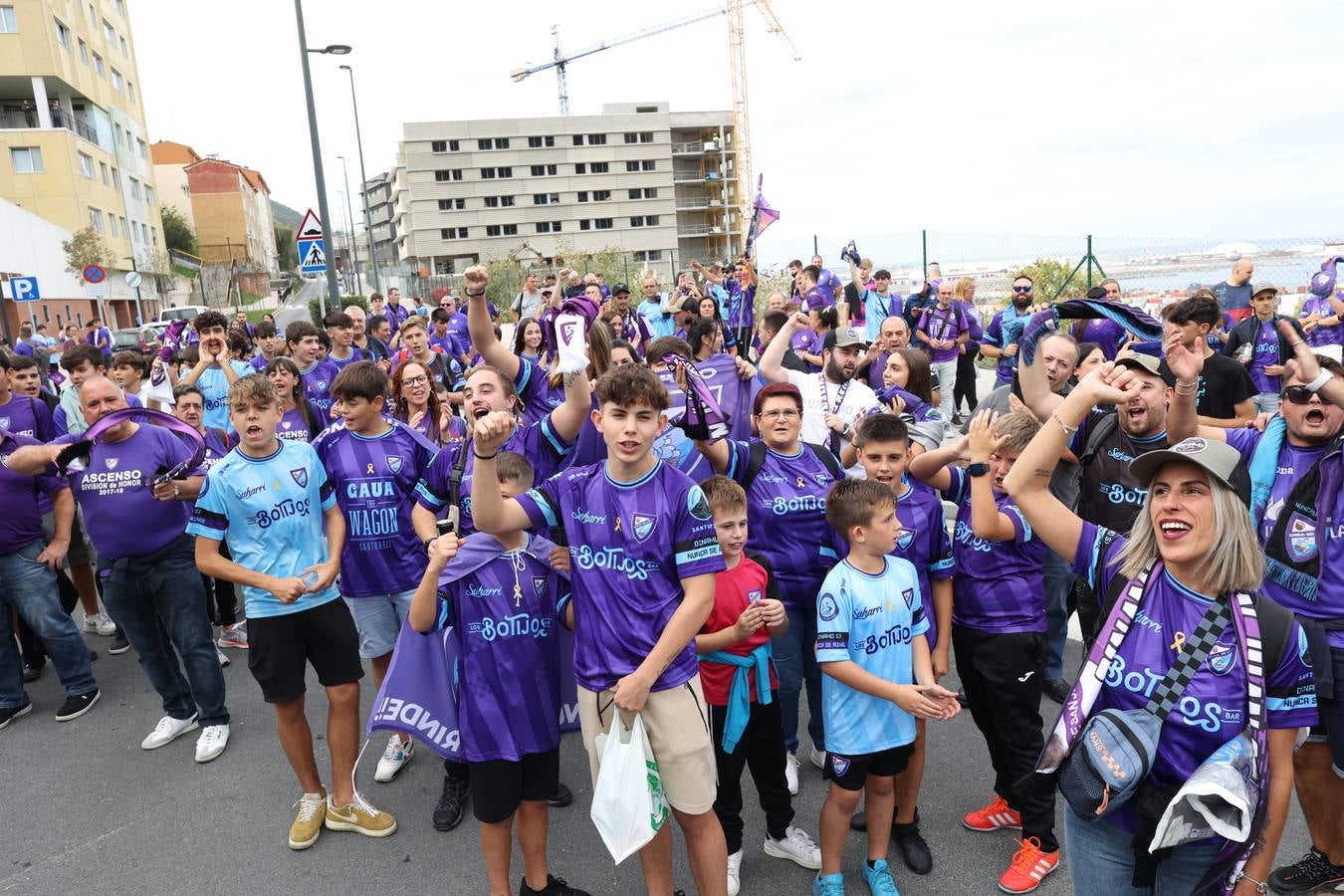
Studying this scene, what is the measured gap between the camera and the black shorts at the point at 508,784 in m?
3.11

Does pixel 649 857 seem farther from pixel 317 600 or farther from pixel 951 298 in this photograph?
pixel 951 298

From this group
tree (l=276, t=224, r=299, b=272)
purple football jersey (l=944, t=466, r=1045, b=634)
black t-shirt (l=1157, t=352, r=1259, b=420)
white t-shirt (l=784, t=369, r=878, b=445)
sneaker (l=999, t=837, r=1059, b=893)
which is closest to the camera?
sneaker (l=999, t=837, r=1059, b=893)

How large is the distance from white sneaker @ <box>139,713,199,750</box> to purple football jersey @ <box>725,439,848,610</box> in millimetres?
3814

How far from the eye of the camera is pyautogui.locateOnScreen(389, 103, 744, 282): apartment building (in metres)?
75.1

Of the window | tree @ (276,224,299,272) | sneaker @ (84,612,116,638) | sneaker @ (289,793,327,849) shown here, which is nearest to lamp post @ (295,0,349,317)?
sneaker @ (84,612,116,638)

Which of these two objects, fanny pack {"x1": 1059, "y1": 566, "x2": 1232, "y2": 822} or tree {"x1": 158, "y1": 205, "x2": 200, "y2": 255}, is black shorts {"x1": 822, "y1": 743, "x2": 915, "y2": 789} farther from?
tree {"x1": 158, "y1": 205, "x2": 200, "y2": 255}

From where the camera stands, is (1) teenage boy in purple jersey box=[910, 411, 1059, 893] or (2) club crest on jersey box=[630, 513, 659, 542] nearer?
(2) club crest on jersey box=[630, 513, 659, 542]

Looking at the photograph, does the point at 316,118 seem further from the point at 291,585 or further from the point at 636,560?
the point at 636,560

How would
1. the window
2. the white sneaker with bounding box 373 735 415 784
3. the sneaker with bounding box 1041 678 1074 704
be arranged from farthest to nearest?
1. the window
2. the sneaker with bounding box 1041 678 1074 704
3. the white sneaker with bounding box 373 735 415 784

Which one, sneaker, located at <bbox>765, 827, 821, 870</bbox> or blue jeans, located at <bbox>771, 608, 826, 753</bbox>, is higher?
blue jeans, located at <bbox>771, 608, 826, 753</bbox>

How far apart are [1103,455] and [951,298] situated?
7464mm

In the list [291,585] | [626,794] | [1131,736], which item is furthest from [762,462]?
[291,585]

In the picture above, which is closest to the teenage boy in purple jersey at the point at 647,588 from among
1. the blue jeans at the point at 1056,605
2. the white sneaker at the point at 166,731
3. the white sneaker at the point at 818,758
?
the white sneaker at the point at 818,758

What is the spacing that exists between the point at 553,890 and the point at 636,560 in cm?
150
